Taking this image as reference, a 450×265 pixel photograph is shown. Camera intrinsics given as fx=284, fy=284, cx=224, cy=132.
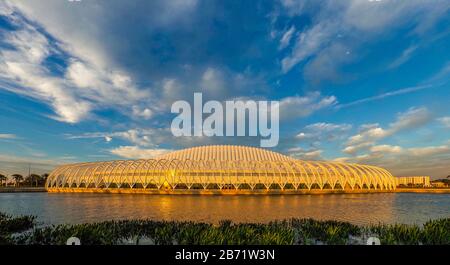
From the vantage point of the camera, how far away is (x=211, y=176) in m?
71.2

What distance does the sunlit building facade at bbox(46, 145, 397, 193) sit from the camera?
2800 inches

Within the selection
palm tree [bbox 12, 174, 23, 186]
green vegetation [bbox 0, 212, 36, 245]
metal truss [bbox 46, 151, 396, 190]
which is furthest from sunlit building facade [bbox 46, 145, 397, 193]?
palm tree [bbox 12, 174, 23, 186]

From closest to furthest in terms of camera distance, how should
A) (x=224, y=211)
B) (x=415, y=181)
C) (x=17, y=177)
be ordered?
(x=224, y=211) → (x=17, y=177) → (x=415, y=181)

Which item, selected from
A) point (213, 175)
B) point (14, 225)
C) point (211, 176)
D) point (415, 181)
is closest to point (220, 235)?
point (14, 225)

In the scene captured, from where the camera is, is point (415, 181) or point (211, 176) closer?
point (211, 176)

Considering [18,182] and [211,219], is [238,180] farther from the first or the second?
[18,182]

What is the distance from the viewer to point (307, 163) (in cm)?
7950

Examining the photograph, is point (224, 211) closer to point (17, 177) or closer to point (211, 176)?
point (211, 176)

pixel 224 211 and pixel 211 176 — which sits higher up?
pixel 211 176

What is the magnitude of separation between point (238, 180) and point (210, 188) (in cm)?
751

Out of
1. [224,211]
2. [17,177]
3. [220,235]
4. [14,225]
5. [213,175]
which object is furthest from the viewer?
[17,177]

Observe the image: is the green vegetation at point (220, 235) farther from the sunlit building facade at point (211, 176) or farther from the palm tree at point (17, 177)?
the palm tree at point (17, 177)

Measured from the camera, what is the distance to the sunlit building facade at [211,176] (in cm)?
7112

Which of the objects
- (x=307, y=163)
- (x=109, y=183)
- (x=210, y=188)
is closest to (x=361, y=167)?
(x=307, y=163)
